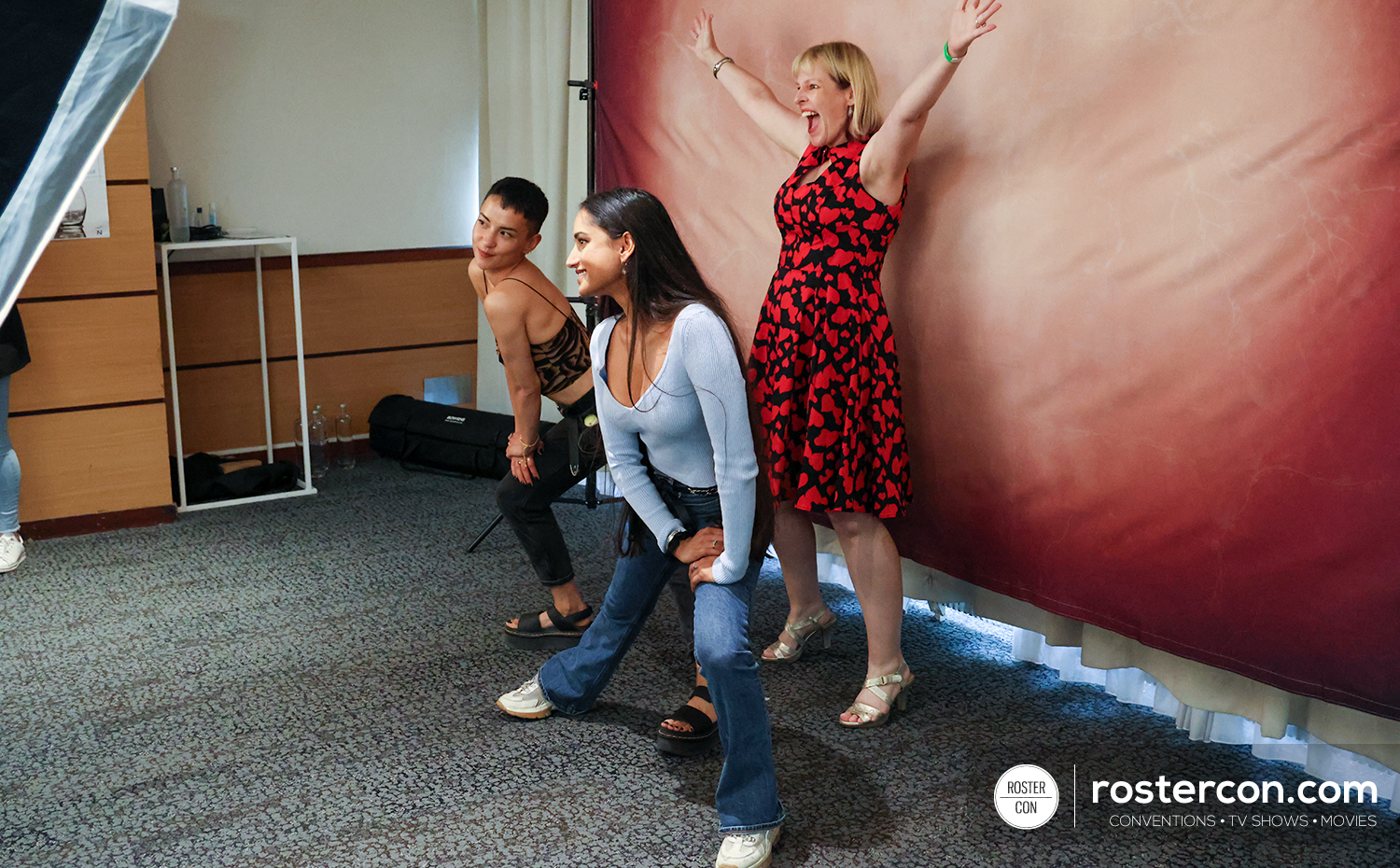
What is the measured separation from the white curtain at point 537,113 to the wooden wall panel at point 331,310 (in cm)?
21

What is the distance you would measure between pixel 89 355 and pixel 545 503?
1.85m

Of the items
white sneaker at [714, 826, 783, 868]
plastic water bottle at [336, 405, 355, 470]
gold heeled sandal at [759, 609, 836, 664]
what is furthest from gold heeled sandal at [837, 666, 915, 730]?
plastic water bottle at [336, 405, 355, 470]

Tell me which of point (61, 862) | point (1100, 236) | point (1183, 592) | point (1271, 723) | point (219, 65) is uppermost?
point (219, 65)

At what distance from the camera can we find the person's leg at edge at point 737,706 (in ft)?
5.94

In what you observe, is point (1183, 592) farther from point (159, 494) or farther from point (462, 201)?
point (462, 201)

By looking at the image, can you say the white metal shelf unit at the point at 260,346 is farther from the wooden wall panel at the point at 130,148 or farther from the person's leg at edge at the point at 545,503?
the person's leg at edge at the point at 545,503

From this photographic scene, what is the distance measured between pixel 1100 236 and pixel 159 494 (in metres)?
3.09

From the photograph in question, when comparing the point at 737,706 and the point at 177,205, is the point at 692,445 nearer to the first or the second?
the point at 737,706

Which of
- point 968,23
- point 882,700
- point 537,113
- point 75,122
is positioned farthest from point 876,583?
point 537,113

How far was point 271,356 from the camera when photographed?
4.41 metres

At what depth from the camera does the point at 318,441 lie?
4.49m

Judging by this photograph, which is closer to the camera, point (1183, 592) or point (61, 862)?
point (61, 862)

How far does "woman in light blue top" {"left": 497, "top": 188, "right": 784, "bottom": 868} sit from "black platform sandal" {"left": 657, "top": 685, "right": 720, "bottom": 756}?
321 millimetres

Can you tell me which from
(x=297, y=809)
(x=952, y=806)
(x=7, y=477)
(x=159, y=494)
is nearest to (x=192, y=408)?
(x=159, y=494)
